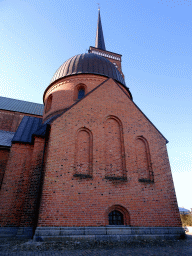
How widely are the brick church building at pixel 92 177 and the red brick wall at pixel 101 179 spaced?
0.04 m

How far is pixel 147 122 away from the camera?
1134 centimetres

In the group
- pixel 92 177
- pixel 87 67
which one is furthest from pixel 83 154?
pixel 87 67

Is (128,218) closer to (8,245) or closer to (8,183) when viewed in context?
(8,245)

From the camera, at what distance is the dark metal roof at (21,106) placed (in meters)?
20.8

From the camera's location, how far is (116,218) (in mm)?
8445

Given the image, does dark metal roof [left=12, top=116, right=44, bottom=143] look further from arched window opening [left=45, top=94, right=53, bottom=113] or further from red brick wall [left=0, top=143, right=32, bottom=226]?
arched window opening [left=45, top=94, right=53, bottom=113]

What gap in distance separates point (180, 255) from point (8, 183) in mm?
8673

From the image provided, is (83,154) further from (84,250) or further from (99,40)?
(99,40)

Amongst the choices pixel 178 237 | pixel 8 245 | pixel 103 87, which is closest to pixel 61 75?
pixel 103 87

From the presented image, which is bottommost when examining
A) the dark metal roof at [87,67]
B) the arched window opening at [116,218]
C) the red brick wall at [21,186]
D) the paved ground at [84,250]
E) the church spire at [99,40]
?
the paved ground at [84,250]

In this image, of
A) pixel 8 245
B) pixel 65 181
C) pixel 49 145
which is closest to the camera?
pixel 8 245

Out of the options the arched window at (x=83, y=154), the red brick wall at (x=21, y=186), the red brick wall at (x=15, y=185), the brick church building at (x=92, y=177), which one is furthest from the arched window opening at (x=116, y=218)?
the red brick wall at (x=15, y=185)

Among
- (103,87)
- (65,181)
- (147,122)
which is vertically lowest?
(65,181)

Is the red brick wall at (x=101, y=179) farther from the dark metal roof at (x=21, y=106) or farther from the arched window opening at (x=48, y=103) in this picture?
the dark metal roof at (x=21, y=106)
